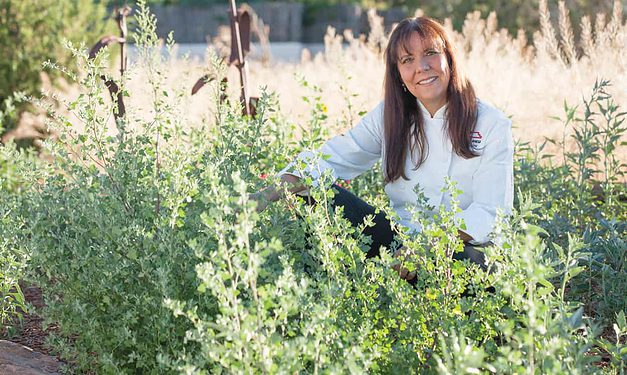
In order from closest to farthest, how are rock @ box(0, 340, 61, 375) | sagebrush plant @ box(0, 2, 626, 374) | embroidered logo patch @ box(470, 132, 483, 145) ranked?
sagebrush plant @ box(0, 2, 626, 374)
rock @ box(0, 340, 61, 375)
embroidered logo patch @ box(470, 132, 483, 145)

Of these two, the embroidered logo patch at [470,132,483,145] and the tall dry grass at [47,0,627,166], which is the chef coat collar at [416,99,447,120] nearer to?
the embroidered logo patch at [470,132,483,145]

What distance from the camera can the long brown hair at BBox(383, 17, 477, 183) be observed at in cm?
338

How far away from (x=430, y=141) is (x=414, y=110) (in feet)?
0.64

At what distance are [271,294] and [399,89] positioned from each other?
1.71 metres

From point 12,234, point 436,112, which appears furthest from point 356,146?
point 12,234

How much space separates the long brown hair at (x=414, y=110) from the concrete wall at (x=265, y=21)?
1855 centimetres

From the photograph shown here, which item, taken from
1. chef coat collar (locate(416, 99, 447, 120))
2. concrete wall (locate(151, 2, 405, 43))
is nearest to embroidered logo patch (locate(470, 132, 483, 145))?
chef coat collar (locate(416, 99, 447, 120))

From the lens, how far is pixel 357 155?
12.3ft

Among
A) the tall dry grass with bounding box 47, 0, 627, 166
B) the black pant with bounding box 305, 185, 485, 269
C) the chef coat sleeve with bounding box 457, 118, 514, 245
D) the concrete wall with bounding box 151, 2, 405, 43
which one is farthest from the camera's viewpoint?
the concrete wall with bounding box 151, 2, 405, 43

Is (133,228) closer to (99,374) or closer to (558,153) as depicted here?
(99,374)

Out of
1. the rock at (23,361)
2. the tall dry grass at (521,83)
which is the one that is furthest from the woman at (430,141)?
the rock at (23,361)

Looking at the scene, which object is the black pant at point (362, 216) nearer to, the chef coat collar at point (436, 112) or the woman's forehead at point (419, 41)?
the chef coat collar at point (436, 112)

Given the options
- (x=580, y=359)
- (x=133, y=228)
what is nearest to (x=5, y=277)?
(x=133, y=228)

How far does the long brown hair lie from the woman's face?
23mm
